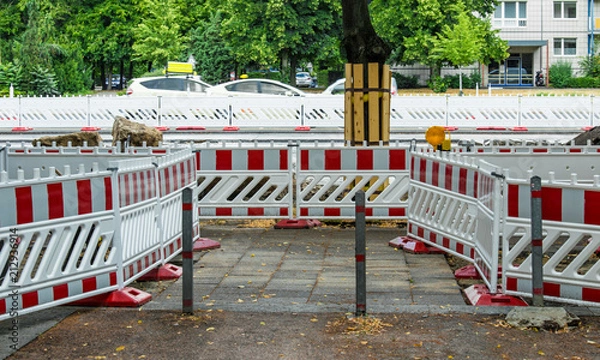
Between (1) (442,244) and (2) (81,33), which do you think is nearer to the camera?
(1) (442,244)

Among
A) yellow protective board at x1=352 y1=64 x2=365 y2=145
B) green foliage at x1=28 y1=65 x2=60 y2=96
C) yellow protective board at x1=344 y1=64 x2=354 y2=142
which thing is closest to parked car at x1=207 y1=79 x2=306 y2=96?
green foliage at x1=28 y1=65 x2=60 y2=96

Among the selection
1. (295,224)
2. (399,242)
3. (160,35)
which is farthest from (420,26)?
(399,242)

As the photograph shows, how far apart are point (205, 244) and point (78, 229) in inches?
130

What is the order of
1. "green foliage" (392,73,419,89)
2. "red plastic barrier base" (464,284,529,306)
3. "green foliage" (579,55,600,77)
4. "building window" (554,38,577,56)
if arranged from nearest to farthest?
"red plastic barrier base" (464,284,529,306), "green foliage" (392,73,419,89), "green foliage" (579,55,600,77), "building window" (554,38,577,56)

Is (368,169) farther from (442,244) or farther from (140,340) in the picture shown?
(140,340)

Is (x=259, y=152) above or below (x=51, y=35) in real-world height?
below

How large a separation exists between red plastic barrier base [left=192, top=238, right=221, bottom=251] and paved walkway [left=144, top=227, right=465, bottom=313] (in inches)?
4.9

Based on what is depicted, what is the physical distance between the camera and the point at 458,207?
1011 centimetres

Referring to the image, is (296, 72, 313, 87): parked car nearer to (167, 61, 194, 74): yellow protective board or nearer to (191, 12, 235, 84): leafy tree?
(191, 12, 235, 84): leafy tree

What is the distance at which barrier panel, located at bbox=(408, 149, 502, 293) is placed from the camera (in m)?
8.30

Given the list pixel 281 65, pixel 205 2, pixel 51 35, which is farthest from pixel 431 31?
pixel 51 35

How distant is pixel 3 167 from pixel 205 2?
178 ft

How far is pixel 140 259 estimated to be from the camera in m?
8.77

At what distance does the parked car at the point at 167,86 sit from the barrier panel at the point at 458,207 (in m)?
25.3
